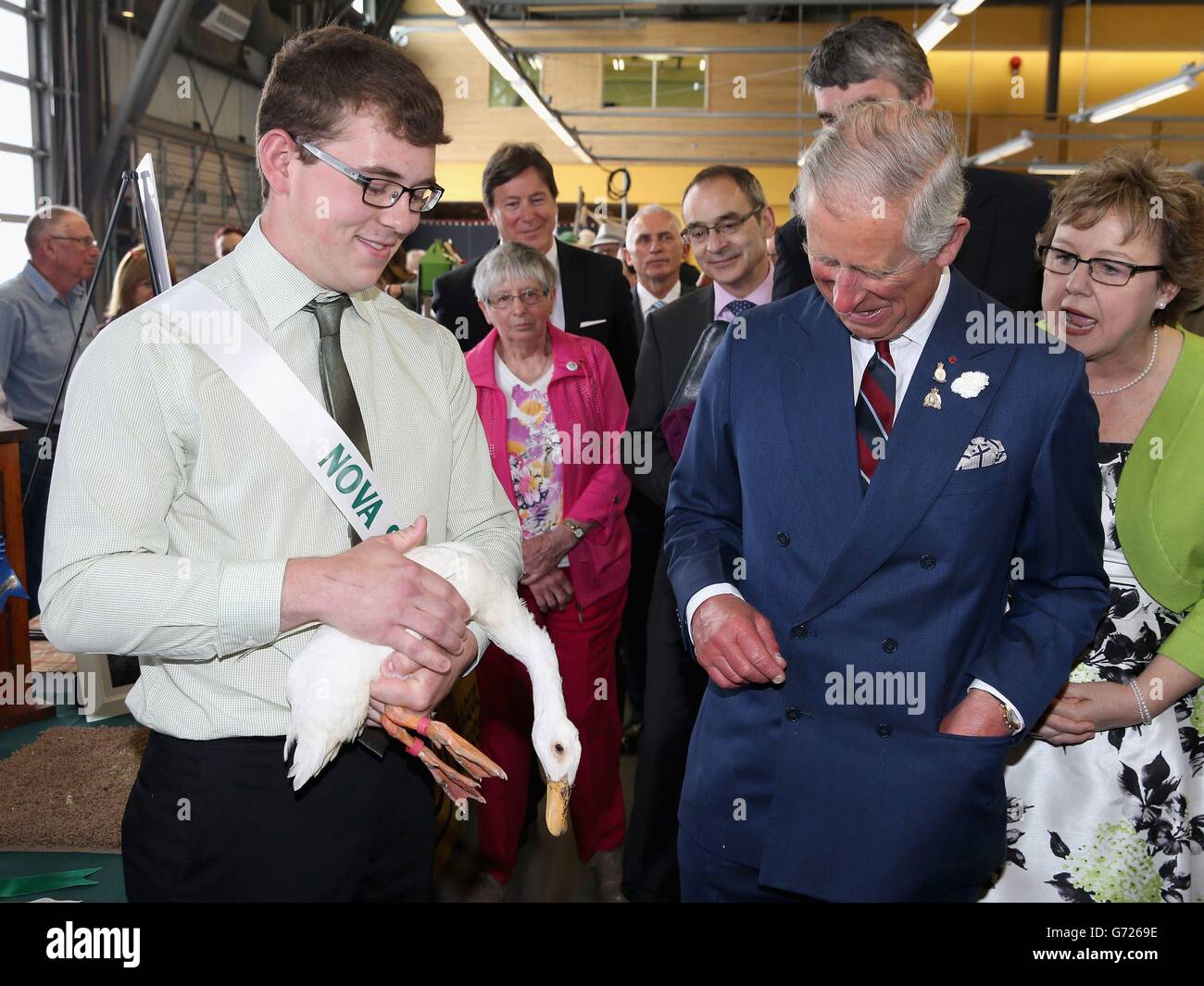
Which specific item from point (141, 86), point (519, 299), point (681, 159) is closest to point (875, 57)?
point (519, 299)

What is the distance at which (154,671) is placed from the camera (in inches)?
59.7

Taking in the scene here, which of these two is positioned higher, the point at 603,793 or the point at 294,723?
the point at 294,723

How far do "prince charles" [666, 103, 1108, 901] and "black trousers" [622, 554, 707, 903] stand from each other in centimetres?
124

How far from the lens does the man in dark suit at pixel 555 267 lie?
4.12m

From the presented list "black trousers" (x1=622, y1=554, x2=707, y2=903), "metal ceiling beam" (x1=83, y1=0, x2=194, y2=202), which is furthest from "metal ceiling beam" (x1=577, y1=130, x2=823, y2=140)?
"black trousers" (x1=622, y1=554, x2=707, y2=903)

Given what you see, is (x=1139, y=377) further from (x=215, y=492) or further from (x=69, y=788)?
(x=69, y=788)

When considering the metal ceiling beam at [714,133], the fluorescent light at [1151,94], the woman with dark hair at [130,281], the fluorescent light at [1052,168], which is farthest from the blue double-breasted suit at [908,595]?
the metal ceiling beam at [714,133]

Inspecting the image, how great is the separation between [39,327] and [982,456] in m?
5.74

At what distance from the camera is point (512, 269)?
3549mm

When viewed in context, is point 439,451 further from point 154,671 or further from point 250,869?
point 250,869

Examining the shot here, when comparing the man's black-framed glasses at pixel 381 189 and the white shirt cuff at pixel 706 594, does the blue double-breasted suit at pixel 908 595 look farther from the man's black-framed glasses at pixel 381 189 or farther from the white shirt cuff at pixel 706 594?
the man's black-framed glasses at pixel 381 189

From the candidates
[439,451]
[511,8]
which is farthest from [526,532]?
[511,8]

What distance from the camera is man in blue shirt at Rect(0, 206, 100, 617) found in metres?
5.70

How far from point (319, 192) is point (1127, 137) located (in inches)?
645
